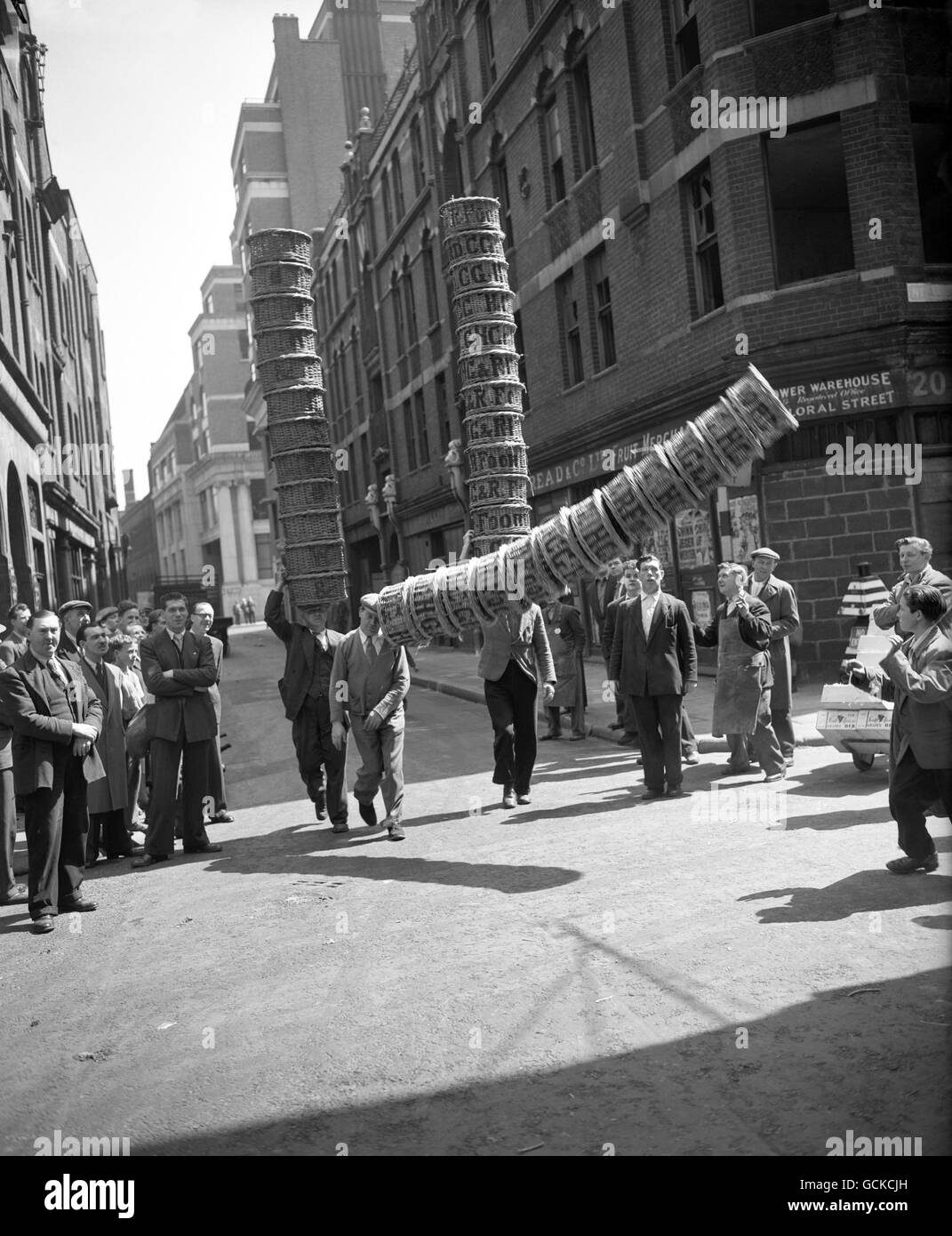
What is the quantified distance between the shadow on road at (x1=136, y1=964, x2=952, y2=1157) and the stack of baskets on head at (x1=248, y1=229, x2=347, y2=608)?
717 centimetres

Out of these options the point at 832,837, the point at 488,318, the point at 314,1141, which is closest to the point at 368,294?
the point at 488,318

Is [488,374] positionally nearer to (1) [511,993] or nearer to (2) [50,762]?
(2) [50,762]

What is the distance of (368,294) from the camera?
37.2 metres

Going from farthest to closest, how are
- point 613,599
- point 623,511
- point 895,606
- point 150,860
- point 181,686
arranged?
point 613,599 → point 181,686 → point 150,860 → point 895,606 → point 623,511

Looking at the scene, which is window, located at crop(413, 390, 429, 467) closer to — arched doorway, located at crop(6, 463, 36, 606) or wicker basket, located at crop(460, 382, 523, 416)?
arched doorway, located at crop(6, 463, 36, 606)

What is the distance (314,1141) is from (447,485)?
1033 inches

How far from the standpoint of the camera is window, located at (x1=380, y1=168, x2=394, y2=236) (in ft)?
112

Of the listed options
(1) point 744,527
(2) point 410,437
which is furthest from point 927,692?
(2) point 410,437

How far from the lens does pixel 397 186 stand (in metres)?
32.8

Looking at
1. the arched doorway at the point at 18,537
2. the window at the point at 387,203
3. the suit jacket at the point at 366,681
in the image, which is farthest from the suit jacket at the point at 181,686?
the window at the point at 387,203

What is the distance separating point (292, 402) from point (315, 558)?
154 centimetres

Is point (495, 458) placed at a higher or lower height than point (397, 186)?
lower

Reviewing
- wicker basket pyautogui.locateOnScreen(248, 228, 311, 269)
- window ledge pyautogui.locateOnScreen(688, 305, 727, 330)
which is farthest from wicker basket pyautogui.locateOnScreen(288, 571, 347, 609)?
window ledge pyautogui.locateOnScreen(688, 305, 727, 330)

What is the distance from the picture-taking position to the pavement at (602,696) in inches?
459
